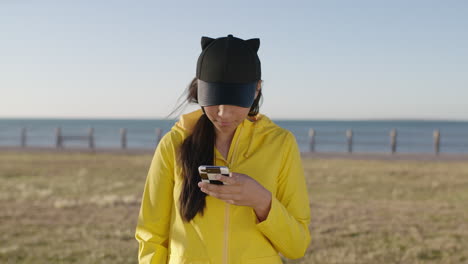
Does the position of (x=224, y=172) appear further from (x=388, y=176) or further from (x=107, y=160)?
(x=107, y=160)

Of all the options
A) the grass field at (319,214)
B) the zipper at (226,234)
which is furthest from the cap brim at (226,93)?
the grass field at (319,214)

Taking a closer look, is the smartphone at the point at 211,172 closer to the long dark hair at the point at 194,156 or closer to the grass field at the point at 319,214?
the long dark hair at the point at 194,156

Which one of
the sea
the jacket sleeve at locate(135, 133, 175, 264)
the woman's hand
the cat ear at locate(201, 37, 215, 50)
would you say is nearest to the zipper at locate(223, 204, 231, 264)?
→ the woman's hand

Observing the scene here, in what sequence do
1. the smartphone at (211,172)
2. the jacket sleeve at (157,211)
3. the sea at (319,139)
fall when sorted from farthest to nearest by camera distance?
1. the sea at (319,139)
2. the jacket sleeve at (157,211)
3. the smartphone at (211,172)

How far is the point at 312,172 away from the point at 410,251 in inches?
321

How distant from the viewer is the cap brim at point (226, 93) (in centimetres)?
164

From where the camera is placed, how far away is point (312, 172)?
13.8 metres

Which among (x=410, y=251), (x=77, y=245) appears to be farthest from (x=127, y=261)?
(x=410, y=251)

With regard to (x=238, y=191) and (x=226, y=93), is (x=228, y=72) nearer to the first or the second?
(x=226, y=93)

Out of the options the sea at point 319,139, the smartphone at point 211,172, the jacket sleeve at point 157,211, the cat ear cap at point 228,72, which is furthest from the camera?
the sea at point 319,139

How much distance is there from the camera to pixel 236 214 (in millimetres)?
1684

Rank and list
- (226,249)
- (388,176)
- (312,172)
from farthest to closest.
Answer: (312,172) < (388,176) < (226,249)

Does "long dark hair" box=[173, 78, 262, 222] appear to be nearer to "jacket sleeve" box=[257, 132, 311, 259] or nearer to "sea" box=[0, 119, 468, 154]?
"jacket sleeve" box=[257, 132, 311, 259]

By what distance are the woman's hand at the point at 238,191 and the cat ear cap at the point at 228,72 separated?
27 centimetres
